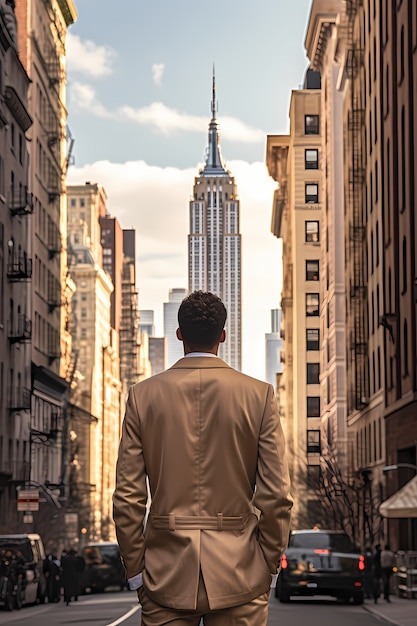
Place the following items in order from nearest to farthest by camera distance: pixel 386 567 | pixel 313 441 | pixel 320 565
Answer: pixel 320 565 < pixel 386 567 < pixel 313 441

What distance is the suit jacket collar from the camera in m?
6.67

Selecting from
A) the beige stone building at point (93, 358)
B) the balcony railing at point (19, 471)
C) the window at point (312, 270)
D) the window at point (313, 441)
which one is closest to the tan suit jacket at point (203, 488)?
the balcony railing at point (19, 471)

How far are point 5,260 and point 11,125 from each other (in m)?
7.06

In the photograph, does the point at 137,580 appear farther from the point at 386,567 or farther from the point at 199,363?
the point at 386,567

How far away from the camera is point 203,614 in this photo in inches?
253

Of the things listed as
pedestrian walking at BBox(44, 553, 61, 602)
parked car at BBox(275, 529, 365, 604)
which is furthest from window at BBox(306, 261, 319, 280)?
parked car at BBox(275, 529, 365, 604)

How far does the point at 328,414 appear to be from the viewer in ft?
366

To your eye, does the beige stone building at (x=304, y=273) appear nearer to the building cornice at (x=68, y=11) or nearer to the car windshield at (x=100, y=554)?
the building cornice at (x=68, y=11)

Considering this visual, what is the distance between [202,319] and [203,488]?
77cm

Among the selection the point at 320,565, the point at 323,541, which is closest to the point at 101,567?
the point at 323,541

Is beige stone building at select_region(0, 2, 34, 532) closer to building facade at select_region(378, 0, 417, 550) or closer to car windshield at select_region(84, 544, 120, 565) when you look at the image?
car windshield at select_region(84, 544, 120, 565)

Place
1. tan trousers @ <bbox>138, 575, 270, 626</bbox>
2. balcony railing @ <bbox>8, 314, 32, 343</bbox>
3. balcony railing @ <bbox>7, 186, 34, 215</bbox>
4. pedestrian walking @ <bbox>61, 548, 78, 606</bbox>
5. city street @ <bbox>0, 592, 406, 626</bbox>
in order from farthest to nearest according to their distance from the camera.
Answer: balcony railing @ <bbox>7, 186, 34, 215</bbox>, balcony railing @ <bbox>8, 314, 32, 343</bbox>, pedestrian walking @ <bbox>61, 548, 78, 606</bbox>, city street @ <bbox>0, 592, 406, 626</bbox>, tan trousers @ <bbox>138, 575, 270, 626</bbox>

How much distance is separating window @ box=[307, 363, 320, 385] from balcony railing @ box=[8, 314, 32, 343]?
69.2 m

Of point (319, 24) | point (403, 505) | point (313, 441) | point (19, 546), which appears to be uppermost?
point (319, 24)
